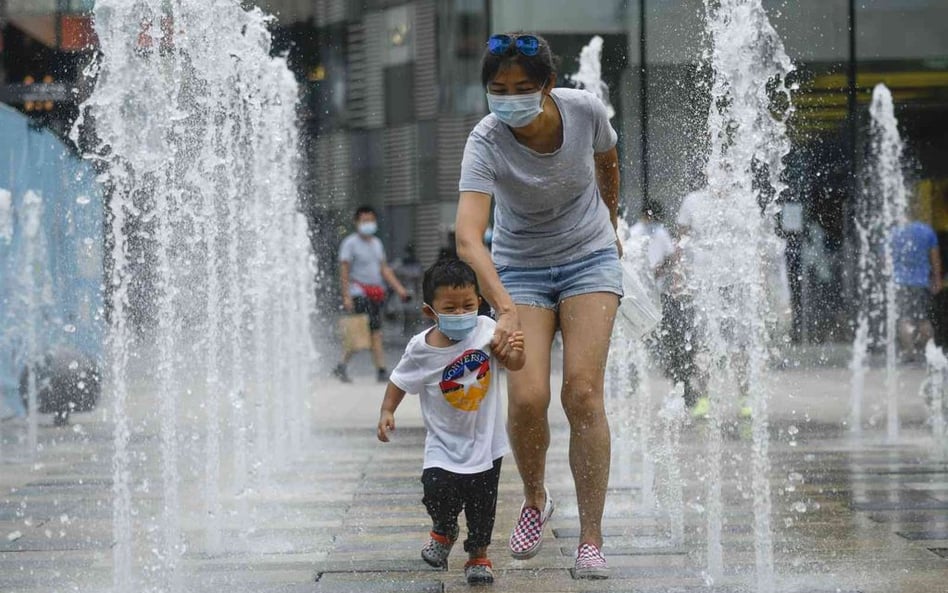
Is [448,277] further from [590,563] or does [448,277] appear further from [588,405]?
[590,563]

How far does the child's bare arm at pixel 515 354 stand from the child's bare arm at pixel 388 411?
42 cm

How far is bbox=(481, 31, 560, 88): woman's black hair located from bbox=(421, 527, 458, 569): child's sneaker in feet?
4.32

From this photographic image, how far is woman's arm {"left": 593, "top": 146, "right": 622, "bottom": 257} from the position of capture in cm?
420

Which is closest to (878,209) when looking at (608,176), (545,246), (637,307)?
(637,307)

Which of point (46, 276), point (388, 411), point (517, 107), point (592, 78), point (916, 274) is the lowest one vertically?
point (916, 274)

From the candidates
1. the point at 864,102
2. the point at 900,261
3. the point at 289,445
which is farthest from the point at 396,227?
the point at 289,445

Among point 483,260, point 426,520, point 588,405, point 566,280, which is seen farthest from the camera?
point 426,520

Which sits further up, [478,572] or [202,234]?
[202,234]

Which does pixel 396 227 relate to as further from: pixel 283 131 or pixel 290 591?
pixel 290 591

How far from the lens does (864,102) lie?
16.8 metres

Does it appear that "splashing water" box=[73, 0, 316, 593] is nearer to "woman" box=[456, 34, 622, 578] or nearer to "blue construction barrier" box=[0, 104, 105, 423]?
"blue construction barrier" box=[0, 104, 105, 423]

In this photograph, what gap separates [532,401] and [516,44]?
989mm

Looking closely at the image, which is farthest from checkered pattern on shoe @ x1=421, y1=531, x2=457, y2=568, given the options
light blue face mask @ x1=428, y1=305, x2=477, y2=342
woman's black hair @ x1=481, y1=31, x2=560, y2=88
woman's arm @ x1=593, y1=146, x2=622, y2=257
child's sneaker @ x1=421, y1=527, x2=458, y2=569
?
woman's black hair @ x1=481, y1=31, x2=560, y2=88

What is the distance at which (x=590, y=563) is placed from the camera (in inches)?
154
